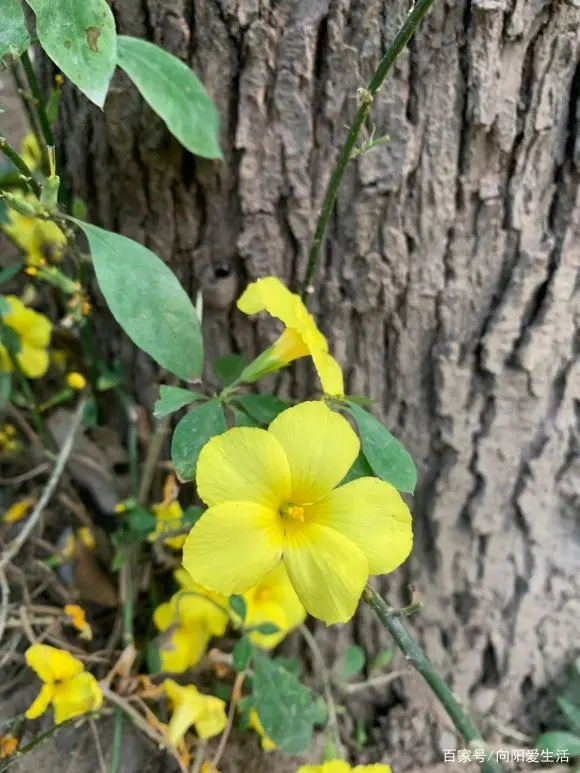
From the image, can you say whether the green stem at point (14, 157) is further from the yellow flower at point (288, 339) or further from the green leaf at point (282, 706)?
the green leaf at point (282, 706)

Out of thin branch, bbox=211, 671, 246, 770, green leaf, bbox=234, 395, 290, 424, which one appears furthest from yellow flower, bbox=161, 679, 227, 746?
green leaf, bbox=234, 395, 290, 424

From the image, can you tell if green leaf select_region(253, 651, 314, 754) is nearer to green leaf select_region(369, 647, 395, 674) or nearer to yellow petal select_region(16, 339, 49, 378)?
green leaf select_region(369, 647, 395, 674)

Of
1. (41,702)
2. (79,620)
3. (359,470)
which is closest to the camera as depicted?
(359,470)

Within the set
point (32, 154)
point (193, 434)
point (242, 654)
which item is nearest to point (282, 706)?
point (242, 654)

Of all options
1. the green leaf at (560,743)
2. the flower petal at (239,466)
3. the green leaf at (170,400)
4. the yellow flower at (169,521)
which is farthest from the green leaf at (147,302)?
the green leaf at (560,743)

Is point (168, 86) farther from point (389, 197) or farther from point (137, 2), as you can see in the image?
point (389, 197)

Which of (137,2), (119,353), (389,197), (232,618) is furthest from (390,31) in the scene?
(232,618)

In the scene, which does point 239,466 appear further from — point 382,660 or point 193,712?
point 382,660
